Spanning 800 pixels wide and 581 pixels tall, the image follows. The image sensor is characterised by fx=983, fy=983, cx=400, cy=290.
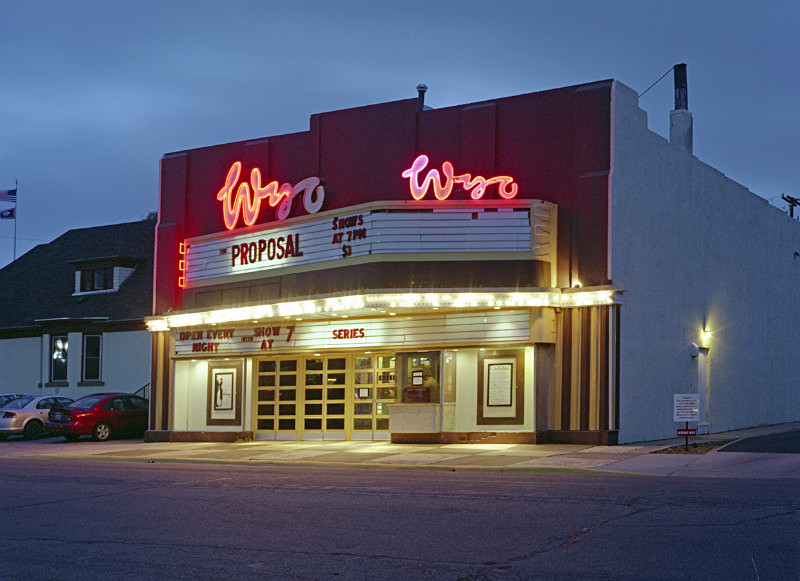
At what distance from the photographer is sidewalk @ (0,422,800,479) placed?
17453 mm

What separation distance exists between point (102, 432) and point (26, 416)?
2803 mm

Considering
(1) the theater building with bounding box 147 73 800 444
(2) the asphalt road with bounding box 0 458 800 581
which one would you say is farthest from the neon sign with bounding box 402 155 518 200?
(2) the asphalt road with bounding box 0 458 800 581

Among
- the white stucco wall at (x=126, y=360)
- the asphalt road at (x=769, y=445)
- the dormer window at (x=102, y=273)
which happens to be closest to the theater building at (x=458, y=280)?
the asphalt road at (x=769, y=445)

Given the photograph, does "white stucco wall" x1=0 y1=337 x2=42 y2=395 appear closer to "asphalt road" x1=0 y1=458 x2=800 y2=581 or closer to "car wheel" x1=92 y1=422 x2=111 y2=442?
"car wheel" x1=92 y1=422 x2=111 y2=442

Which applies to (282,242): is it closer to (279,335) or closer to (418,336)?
(279,335)

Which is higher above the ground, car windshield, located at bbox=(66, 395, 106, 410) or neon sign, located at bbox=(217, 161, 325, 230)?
neon sign, located at bbox=(217, 161, 325, 230)

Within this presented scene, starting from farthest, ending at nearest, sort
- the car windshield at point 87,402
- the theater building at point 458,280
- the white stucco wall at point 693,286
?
1. the car windshield at point 87,402
2. the white stucco wall at point 693,286
3. the theater building at point 458,280

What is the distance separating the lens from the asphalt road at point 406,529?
28.1 ft

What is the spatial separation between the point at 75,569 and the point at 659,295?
1895 centimetres

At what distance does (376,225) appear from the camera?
24.5m

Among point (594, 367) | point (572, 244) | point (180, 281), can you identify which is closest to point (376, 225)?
point (572, 244)

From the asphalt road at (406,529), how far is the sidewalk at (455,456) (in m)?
1.64

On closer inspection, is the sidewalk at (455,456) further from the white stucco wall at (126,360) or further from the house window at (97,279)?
the house window at (97,279)

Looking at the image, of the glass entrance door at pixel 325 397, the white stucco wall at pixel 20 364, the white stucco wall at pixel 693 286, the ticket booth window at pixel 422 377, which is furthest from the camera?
the white stucco wall at pixel 20 364
